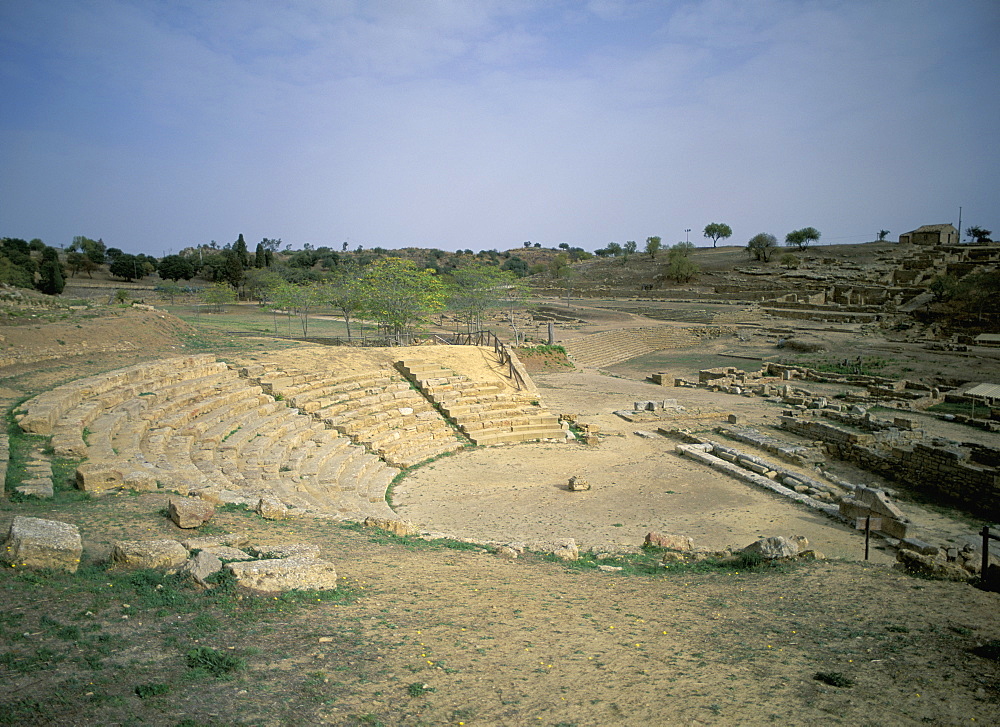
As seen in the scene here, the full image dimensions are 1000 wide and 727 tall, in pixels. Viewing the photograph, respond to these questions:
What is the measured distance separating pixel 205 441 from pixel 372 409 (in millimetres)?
5685

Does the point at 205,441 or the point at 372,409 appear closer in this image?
the point at 205,441

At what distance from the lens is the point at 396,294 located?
2636 cm

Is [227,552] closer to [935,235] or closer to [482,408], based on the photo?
[482,408]

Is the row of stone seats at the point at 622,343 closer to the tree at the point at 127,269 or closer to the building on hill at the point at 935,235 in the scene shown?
the tree at the point at 127,269

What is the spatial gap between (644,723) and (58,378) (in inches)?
589

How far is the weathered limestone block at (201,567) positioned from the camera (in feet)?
17.4

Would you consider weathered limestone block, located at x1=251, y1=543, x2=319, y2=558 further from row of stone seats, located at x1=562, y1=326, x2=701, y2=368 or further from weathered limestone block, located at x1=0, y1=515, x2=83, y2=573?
row of stone seats, located at x1=562, y1=326, x2=701, y2=368

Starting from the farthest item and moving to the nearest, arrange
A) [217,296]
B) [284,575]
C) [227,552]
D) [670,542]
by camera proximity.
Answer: [217,296], [670,542], [227,552], [284,575]

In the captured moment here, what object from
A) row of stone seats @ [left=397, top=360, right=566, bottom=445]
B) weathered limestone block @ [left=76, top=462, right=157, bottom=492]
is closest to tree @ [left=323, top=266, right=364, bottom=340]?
row of stone seats @ [left=397, top=360, right=566, bottom=445]

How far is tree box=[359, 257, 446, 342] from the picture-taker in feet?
86.9

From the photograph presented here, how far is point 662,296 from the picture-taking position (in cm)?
6688

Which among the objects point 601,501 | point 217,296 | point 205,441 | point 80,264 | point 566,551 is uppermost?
point 80,264

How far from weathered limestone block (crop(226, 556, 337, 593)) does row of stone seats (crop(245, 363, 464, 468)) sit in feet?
28.8

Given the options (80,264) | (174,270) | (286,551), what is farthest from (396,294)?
(80,264)
